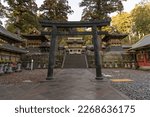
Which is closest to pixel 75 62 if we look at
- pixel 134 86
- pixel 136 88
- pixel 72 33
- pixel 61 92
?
pixel 72 33

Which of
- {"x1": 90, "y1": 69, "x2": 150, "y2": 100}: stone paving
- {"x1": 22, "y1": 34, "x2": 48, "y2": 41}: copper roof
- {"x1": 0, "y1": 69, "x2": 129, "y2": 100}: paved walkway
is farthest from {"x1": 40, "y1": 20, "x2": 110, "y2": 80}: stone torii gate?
{"x1": 22, "y1": 34, "x2": 48, "y2": 41}: copper roof

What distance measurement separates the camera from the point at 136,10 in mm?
55031

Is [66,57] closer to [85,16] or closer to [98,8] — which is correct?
[85,16]

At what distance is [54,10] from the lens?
42906 mm

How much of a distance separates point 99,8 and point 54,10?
34.3 ft

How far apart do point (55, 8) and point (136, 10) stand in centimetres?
2547

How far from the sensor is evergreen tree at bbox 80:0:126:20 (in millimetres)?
38469

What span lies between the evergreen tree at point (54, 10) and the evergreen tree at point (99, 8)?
5444 mm

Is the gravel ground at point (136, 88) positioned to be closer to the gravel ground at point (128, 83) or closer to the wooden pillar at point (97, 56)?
the gravel ground at point (128, 83)

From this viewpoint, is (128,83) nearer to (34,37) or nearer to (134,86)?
(134,86)

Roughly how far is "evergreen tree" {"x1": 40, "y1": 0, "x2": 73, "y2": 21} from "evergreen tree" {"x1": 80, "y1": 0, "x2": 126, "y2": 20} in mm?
5444

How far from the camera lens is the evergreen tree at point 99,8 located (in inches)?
1515

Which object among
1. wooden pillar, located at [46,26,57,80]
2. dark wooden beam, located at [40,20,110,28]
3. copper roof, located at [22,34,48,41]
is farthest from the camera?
copper roof, located at [22,34,48,41]

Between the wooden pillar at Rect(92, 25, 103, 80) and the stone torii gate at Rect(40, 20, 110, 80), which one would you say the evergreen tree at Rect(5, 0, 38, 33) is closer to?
the stone torii gate at Rect(40, 20, 110, 80)
